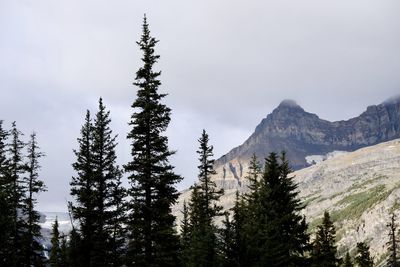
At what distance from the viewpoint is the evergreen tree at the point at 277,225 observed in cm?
2847

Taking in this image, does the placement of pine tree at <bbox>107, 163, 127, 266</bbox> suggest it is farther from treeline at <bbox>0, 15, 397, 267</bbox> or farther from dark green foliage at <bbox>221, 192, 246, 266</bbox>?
dark green foliage at <bbox>221, 192, 246, 266</bbox>

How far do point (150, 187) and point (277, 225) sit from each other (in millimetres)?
9135

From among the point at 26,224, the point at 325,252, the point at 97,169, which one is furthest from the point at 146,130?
the point at 325,252

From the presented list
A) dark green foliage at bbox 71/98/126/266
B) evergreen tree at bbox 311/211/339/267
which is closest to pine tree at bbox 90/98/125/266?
dark green foliage at bbox 71/98/126/266

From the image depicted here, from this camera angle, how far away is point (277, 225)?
31141mm

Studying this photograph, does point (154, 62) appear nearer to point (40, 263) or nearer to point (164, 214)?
point (164, 214)

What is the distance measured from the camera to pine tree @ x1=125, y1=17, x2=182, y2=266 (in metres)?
25.8

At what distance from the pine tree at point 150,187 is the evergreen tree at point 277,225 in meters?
5.38

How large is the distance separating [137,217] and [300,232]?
11.1 meters

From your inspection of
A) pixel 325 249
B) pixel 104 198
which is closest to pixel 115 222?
pixel 104 198

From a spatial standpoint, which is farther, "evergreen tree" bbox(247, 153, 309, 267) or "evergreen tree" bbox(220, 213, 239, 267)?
"evergreen tree" bbox(247, 153, 309, 267)

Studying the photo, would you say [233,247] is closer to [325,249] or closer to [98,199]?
[98,199]

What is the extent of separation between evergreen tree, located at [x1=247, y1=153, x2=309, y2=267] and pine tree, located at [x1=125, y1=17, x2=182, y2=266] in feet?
17.7

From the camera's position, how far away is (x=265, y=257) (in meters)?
28.1
